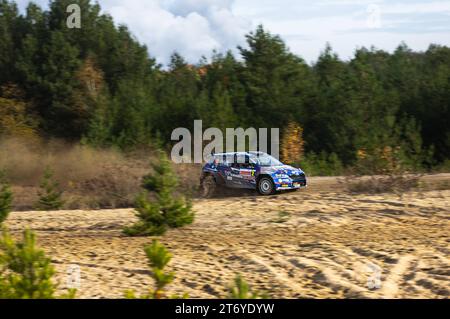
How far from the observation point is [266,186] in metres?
19.6

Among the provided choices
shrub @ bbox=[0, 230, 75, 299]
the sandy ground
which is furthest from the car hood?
shrub @ bbox=[0, 230, 75, 299]

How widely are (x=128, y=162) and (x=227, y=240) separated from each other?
1203cm

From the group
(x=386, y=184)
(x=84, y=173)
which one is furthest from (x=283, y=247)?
(x=84, y=173)

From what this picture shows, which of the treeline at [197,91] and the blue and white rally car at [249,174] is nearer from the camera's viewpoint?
the blue and white rally car at [249,174]

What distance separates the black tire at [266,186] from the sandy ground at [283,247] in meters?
2.26

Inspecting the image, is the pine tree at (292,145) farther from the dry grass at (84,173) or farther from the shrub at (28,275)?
the shrub at (28,275)

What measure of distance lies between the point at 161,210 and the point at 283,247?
3.29 meters

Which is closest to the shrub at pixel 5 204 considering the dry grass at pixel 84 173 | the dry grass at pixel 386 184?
the dry grass at pixel 84 173

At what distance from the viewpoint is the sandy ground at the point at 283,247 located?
8.88m

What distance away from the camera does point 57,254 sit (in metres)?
11.0

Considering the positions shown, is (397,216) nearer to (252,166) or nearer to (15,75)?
(252,166)

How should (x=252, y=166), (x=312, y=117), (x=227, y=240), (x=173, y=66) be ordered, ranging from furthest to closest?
(x=173, y=66) < (x=312, y=117) < (x=252, y=166) < (x=227, y=240)

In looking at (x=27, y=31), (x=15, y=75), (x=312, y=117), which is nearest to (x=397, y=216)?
(x=312, y=117)

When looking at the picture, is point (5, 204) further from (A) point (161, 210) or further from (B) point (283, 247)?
(B) point (283, 247)
